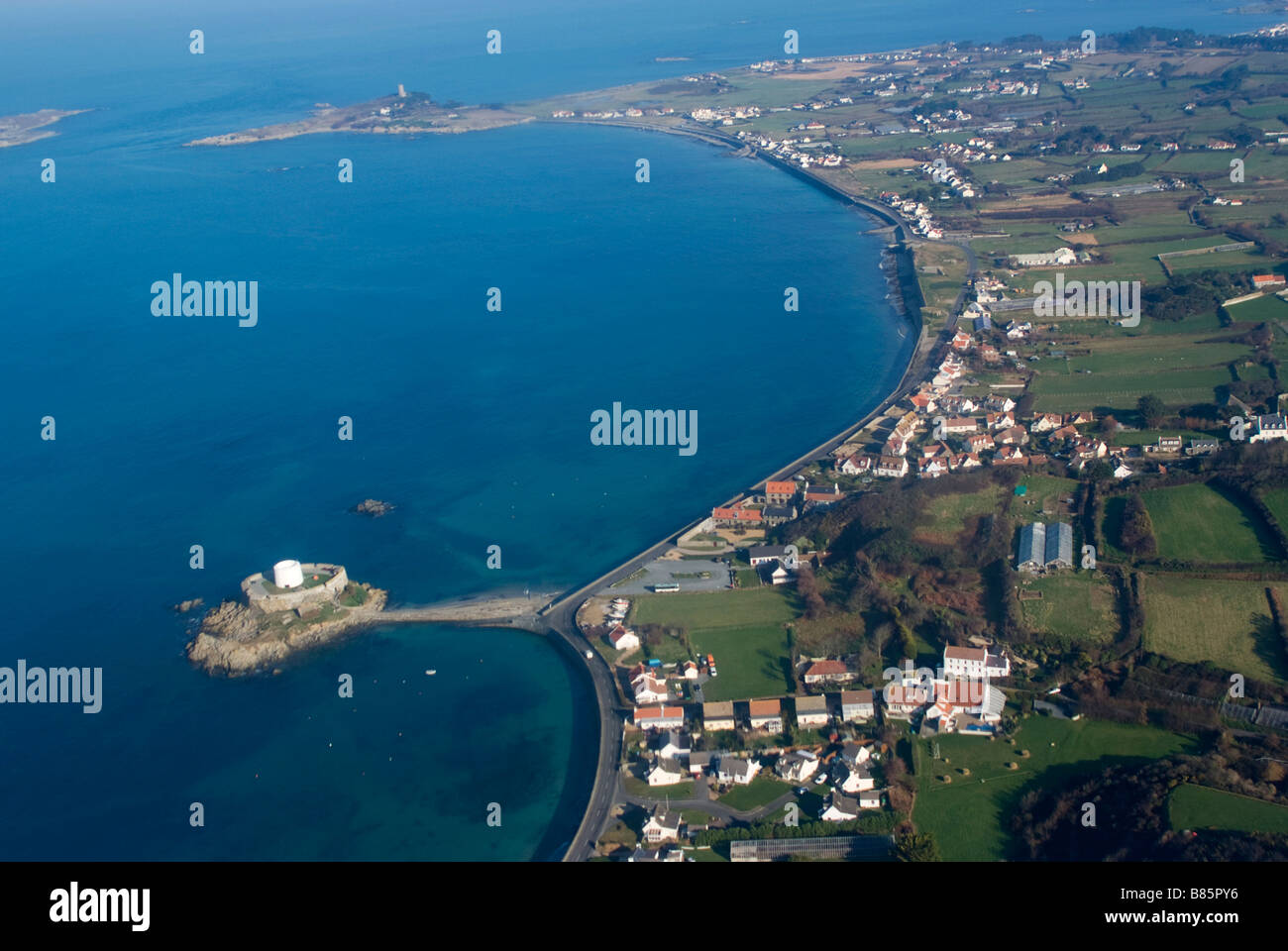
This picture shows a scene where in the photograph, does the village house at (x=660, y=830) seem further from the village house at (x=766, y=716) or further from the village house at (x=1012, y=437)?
the village house at (x=1012, y=437)

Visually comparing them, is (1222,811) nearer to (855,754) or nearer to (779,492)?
(855,754)

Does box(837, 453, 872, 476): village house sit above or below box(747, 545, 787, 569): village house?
above

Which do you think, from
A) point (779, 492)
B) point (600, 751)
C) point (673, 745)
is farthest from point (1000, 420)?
point (600, 751)

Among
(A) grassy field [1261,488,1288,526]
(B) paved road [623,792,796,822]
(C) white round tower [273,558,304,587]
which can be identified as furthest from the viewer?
(A) grassy field [1261,488,1288,526]

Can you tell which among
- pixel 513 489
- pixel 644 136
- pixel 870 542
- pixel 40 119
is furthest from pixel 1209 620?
pixel 40 119

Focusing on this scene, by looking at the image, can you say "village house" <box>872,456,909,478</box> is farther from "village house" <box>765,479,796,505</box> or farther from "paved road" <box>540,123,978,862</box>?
"village house" <box>765,479,796,505</box>

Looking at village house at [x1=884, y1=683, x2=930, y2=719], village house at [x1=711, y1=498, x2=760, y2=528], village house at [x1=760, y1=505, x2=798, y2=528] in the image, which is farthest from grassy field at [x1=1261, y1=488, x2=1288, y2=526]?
village house at [x1=711, y1=498, x2=760, y2=528]

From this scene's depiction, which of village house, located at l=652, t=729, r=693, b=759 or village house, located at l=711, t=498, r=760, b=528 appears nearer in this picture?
village house, located at l=652, t=729, r=693, b=759
